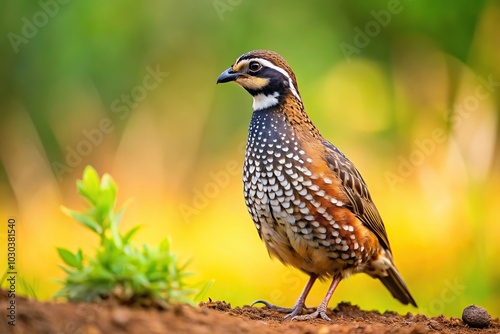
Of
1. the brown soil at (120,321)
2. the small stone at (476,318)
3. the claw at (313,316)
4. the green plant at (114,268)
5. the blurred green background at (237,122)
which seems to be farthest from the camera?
the blurred green background at (237,122)

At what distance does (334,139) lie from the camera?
878 centimetres

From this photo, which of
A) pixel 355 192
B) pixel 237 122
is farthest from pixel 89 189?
pixel 237 122

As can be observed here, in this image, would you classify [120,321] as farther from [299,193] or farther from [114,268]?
[299,193]

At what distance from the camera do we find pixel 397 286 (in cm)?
599

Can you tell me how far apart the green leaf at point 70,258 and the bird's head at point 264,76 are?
95.0 inches

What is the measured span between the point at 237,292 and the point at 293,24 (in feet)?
11.9

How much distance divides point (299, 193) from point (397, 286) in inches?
58.0

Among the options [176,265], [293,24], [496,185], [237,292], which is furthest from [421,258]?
[176,265]

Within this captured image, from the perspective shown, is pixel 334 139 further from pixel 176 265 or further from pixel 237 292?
pixel 176 265

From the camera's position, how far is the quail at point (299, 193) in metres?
5.08

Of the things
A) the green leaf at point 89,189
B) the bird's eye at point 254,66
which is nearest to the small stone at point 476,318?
the bird's eye at point 254,66

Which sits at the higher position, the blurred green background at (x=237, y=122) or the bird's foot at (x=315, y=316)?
the blurred green background at (x=237, y=122)

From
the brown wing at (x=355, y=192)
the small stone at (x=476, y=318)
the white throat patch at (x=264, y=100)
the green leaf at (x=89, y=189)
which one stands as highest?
the white throat patch at (x=264, y=100)

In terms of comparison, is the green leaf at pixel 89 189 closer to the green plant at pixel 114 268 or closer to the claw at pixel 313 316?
the green plant at pixel 114 268
